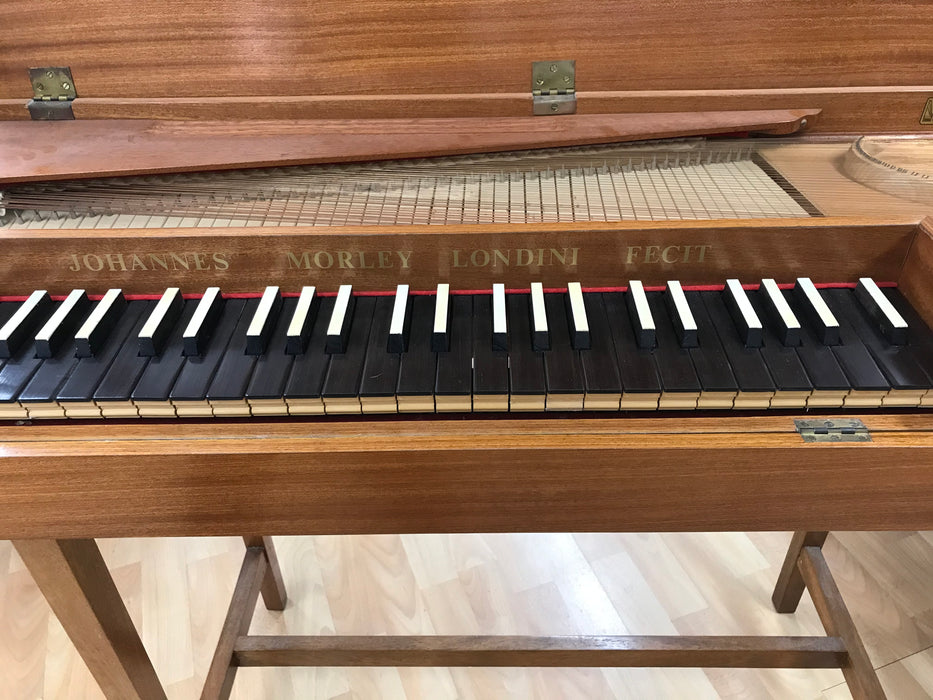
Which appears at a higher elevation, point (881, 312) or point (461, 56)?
point (461, 56)

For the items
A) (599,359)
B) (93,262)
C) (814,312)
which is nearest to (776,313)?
(814,312)

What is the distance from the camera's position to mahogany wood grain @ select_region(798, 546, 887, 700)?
1.66 m

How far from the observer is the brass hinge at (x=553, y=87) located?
139cm

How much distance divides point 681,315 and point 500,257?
0.97ft

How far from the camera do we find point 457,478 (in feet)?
3.37

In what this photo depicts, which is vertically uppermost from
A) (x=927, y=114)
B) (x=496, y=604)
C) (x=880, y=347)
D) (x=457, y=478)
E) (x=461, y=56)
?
(x=461, y=56)

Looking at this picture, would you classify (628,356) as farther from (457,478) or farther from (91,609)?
(91,609)

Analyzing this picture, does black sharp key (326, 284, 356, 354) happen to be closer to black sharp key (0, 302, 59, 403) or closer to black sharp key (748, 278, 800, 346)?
black sharp key (0, 302, 59, 403)

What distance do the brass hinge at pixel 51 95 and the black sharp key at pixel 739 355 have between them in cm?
126

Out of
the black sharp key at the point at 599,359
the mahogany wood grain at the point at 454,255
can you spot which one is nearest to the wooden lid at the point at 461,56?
the mahogany wood grain at the point at 454,255

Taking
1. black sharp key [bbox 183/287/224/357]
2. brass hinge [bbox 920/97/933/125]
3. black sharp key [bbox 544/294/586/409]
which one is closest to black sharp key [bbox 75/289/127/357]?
black sharp key [bbox 183/287/224/357]

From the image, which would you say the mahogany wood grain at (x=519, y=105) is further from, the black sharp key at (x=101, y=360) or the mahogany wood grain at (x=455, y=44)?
the black sharp key at (x=101, y=360)

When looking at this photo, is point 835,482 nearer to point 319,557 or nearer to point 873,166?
point 873,166

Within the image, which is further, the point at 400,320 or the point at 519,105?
the point at 519,105
